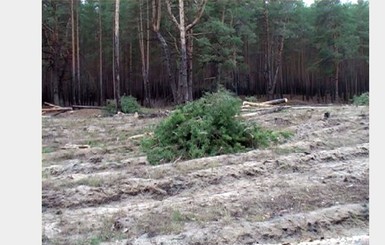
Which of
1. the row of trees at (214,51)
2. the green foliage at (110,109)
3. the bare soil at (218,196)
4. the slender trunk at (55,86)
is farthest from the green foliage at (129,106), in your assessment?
the bare soil at (218,196)

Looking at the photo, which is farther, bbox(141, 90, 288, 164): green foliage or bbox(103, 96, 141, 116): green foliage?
bbox(103, 96, 141, 116): green foliage

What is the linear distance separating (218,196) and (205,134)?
240cm

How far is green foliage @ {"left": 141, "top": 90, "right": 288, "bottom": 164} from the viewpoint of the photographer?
7.61m

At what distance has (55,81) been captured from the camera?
79.4 ft

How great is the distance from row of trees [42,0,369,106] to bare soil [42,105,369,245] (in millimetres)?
14444

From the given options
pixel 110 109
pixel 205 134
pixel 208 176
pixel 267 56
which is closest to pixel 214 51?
pixel 267 56

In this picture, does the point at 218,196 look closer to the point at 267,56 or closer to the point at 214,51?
the point at 214,51

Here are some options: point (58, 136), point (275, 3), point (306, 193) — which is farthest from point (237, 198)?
point (275, 3)

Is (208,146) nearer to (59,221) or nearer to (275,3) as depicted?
(59,221)

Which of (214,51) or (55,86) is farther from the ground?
(214,51)

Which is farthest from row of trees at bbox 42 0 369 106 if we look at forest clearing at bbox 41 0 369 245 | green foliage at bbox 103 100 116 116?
forest clearing at bbox 41 0 369 245

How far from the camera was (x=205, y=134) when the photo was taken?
7637mm

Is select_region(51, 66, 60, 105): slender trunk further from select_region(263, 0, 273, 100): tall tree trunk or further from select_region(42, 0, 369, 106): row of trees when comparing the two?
select_region(263, 0, 273, 100): tall tree trunk

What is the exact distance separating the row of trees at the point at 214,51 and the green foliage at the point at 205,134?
13274 mm
